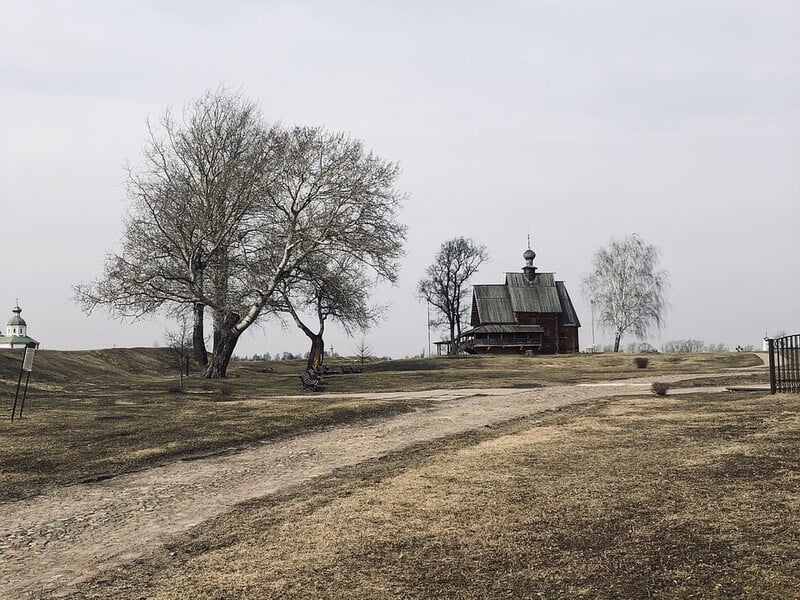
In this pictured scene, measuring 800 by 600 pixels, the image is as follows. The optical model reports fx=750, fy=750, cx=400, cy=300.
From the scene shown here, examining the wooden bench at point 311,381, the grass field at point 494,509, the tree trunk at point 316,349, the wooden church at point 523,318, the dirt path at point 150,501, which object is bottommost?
the dirt path at point 150,501

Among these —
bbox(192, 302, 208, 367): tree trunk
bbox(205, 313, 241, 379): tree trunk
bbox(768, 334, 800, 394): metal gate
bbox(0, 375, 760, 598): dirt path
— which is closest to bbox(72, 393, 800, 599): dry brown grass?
bbox(0, 375, 760, 598): dirt path

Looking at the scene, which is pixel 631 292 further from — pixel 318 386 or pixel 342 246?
pixel 318 386

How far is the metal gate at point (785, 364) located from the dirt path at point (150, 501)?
7174 mm

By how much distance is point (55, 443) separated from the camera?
44.0ft

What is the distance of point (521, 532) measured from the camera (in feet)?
23.3

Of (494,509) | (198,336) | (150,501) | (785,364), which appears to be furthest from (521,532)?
(198,336)

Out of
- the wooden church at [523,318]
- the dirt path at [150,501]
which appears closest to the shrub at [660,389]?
the dirt path at [150,501]

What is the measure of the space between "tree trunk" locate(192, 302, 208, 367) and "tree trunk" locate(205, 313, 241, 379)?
89.7 inches

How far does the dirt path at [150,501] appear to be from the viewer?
7000mm

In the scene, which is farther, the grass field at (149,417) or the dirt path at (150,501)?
the grass field at (149,417)

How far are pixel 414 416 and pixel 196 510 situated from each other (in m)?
9.65

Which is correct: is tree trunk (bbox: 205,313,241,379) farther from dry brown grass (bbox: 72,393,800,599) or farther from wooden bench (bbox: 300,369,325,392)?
dry brown grass (bbox: 72,393,800,599)

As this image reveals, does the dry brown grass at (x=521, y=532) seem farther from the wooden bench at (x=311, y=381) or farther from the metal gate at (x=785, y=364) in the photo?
the wooden bench at (x=311, y=381)

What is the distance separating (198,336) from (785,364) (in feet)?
92.6
